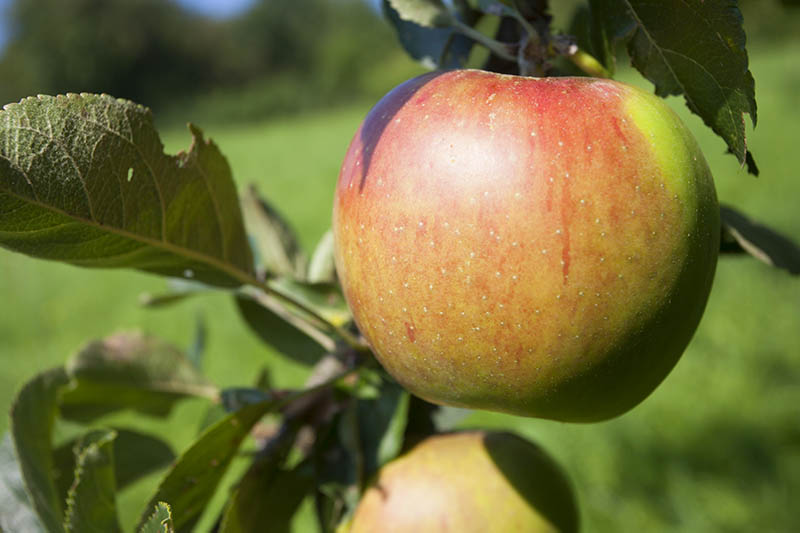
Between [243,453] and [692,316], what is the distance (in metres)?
0.35

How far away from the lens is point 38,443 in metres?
0.48

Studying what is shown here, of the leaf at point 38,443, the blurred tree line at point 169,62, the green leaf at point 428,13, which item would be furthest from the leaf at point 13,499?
the blurred tree line at point 169,62

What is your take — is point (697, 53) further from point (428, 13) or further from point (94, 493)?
point (94, 493)

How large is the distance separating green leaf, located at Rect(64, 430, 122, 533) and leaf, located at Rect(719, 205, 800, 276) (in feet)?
1.16

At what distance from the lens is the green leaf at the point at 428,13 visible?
388 mm

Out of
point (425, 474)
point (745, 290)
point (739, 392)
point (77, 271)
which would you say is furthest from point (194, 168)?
point (77, 271)

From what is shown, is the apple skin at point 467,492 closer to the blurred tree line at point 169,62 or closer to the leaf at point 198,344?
the leaf at point 198,344

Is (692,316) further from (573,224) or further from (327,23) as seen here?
(327,23)

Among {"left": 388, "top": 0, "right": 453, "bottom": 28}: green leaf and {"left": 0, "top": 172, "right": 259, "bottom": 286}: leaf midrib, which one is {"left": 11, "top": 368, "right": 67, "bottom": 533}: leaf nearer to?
{"left": 0, "top": 172, "right": 259, "bottom": 286}: leaf midrib

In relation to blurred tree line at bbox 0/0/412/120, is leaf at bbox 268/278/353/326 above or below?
above

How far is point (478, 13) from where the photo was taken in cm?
47

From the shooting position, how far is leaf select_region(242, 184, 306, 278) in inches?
26.1

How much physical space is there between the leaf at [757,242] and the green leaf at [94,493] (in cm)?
35

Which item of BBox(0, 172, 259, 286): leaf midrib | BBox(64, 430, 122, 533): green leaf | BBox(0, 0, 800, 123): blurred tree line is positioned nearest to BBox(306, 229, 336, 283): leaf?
BBox(0, 172, 259, 286): leaf midrib
